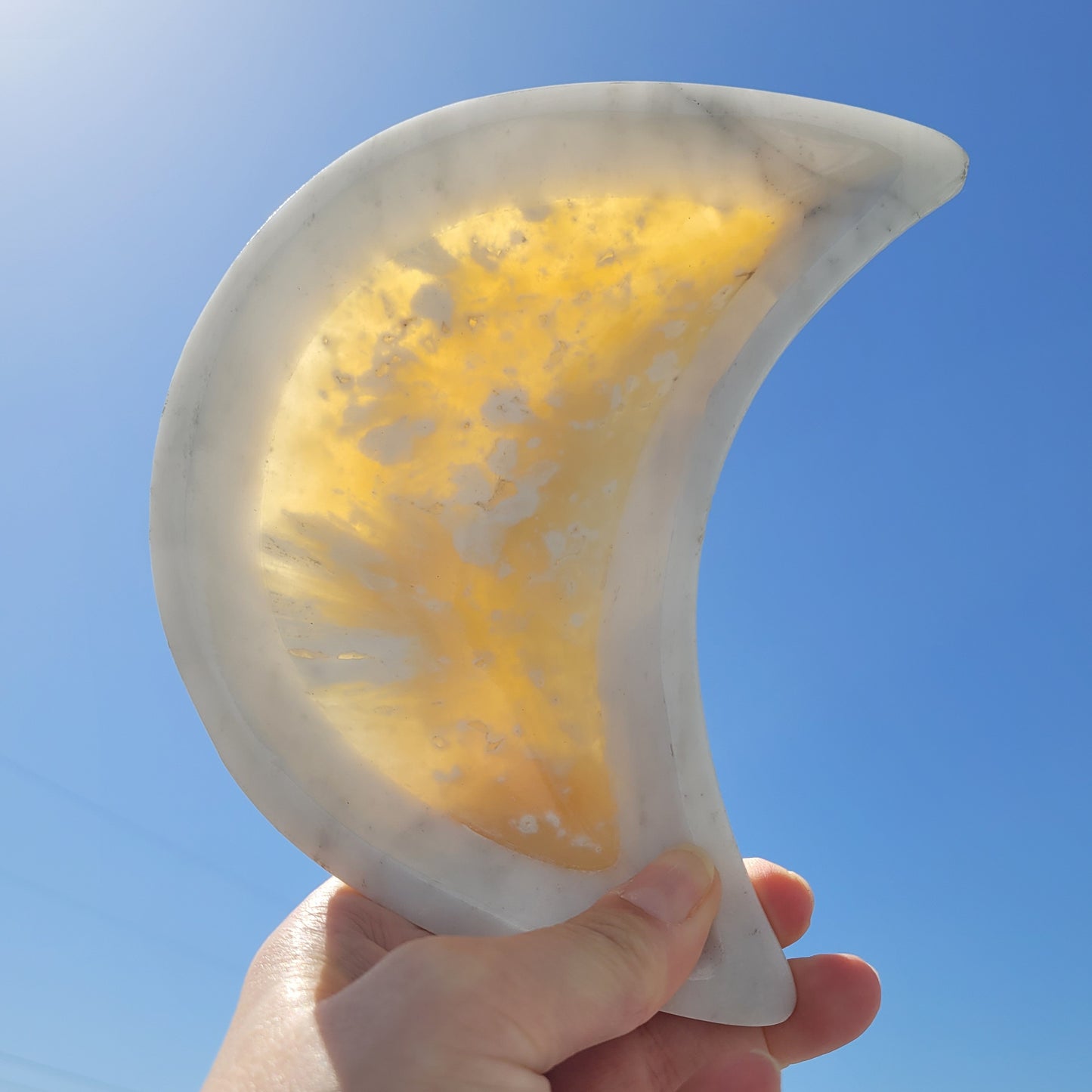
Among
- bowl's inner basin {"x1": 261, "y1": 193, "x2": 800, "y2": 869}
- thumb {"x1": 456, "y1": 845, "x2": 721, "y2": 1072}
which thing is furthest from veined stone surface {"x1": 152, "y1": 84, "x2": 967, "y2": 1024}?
thumb {"x1": 456, "y1": 845, "x2": 721, "y2": 1072}

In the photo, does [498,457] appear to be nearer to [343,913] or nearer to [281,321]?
[281,321]

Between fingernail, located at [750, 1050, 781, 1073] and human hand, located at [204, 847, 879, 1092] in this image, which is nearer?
human hand, located at [204, 847, 879, 1092]

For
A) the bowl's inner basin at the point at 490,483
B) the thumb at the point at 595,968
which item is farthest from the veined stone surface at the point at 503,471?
the thumb at the point at 595,968

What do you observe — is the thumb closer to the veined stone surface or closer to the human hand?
the human hand

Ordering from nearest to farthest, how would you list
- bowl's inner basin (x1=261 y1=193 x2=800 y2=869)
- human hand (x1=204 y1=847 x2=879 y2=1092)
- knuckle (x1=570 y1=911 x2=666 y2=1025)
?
1. human hand (x1=204 y1=847 x2=879 y2=1092)
2. knuckle (x1=570 y1=911 x2=666 y2=1025)
3. bowl's inner basin (x1=261 y1=193 x2=800 y2=869)

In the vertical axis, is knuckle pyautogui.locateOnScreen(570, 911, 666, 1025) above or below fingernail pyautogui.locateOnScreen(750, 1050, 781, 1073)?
above

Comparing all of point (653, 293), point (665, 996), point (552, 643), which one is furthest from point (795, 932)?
point (653, 293)
